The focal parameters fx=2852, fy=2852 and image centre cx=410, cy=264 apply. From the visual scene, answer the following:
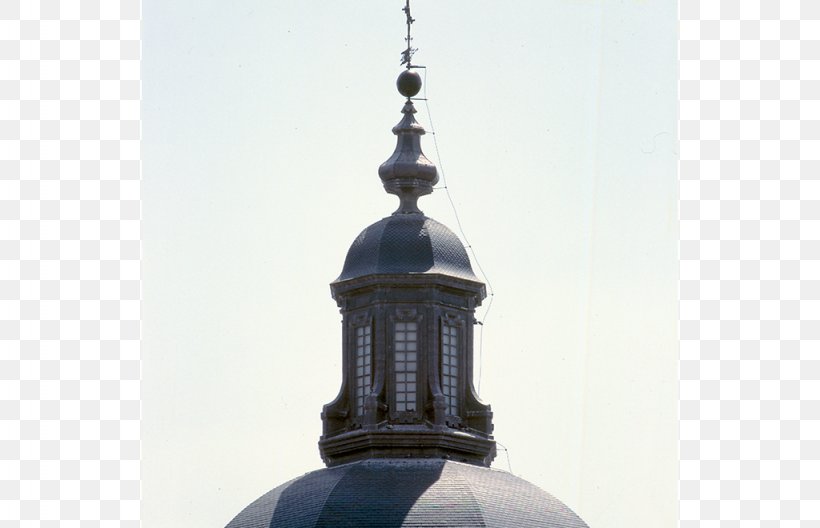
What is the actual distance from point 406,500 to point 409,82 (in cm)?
1996

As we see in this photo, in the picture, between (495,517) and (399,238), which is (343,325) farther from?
(495,517)

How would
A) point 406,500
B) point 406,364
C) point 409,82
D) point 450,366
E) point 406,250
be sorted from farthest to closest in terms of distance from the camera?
point 409,82 → point 406,250 → point 450,366 → point 406,364 → point 406,500

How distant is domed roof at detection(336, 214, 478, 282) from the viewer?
11300 cm

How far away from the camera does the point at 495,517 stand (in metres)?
104

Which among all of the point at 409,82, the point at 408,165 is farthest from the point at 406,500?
the point at 409,82

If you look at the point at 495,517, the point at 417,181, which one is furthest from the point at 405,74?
the point at 495,517

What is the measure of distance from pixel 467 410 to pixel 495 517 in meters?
8.99

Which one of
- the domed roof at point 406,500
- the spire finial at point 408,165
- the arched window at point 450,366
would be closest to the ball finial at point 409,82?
the spire finial at point 408,165

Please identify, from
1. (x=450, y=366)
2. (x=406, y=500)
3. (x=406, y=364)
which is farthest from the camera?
(x=450, y=366)

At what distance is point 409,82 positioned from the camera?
382 feet

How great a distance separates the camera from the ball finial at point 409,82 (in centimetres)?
11644

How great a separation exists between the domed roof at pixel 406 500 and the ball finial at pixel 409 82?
16.5m

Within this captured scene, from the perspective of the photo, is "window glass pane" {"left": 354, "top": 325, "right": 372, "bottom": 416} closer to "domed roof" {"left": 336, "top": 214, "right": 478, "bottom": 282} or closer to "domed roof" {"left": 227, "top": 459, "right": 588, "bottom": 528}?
"domed roof" {"left": 336, "top": 214, "right": 478, "bottom": 282}

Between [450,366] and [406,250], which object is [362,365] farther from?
[406,250]
